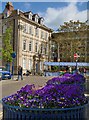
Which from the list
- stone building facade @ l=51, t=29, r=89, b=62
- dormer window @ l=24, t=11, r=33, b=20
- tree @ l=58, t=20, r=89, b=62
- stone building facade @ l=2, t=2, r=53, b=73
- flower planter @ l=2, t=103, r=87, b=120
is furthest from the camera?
dormer window @ l=24, t=11, r=33, b=20

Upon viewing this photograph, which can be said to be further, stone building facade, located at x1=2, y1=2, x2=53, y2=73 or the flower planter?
stone building facade, located at x1=2, y1=2, x2=53, y2=73

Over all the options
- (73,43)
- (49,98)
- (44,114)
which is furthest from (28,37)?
(44,114)

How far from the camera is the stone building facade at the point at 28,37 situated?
3966 centimetres

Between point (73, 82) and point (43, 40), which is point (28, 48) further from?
point (73, 82)

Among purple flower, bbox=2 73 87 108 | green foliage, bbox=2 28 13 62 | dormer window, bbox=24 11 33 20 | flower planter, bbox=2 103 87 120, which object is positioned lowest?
flower planter, bbox=2 103 87 120

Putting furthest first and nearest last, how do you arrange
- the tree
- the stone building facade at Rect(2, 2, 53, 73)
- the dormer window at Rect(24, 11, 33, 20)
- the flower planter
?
the dormer window at Rect(24, 11, 33, 20) < the tree < the stone building facade at Rect(2, 2, 53, 73) < the flower planter

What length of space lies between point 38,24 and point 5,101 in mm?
42096

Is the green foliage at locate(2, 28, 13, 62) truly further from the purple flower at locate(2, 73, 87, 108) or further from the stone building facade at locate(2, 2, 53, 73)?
the purple flower at locate(2, 73, 87, 108)

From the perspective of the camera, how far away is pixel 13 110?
413 cm

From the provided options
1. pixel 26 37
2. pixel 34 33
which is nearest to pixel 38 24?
pixel 34 33

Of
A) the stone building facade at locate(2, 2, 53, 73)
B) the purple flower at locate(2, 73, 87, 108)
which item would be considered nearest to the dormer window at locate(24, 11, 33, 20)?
the stone building facade at locate(2, 2, 53, 73)

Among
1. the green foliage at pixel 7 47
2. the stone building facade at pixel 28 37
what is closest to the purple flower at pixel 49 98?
the green foliage at pixel 7 47

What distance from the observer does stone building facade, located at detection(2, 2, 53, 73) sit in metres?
39.7

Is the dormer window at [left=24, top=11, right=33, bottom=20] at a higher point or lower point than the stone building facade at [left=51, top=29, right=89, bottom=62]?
higher
